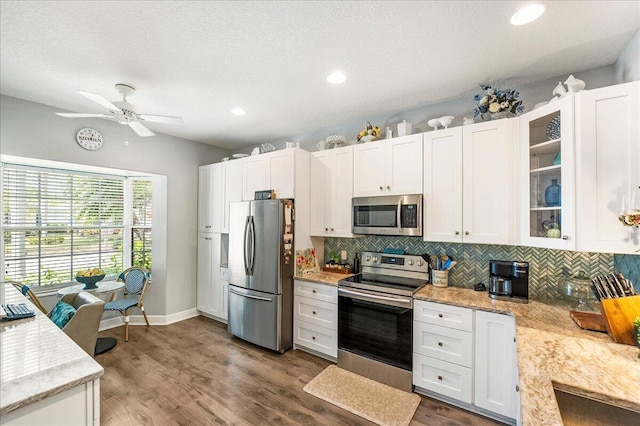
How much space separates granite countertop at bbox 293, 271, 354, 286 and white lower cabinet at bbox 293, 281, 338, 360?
47 millimetres

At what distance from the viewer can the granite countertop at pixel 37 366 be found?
3.44 ft

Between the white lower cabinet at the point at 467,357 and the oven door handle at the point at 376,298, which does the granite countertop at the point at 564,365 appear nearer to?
the white lower cabinet at the point at 467,357

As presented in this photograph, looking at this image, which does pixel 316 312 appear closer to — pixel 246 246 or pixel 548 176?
pixel 246 246

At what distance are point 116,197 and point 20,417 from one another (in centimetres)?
389

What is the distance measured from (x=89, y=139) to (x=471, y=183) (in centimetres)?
424

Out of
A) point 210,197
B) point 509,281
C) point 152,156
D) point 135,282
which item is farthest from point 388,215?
point 135,282

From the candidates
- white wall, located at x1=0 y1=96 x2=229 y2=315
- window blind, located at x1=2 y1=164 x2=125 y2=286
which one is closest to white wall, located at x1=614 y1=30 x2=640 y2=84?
white wall, located at x1=0 y1=96 x2=229 y2=315

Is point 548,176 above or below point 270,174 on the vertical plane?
below

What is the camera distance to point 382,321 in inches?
103

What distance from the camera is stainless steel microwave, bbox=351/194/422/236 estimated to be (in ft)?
8.96

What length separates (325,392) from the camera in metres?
2.48

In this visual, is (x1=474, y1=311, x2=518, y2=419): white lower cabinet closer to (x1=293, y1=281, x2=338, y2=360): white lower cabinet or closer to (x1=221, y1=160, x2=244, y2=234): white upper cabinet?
(x1=293, y1=281, x2=338, y2=360): white lower cabinet

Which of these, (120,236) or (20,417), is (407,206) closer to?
(20,417)

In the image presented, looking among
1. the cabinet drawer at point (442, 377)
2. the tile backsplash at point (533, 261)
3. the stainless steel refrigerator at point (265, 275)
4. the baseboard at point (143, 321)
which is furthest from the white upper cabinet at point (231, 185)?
the cabinet drawer at point (442, 377)
